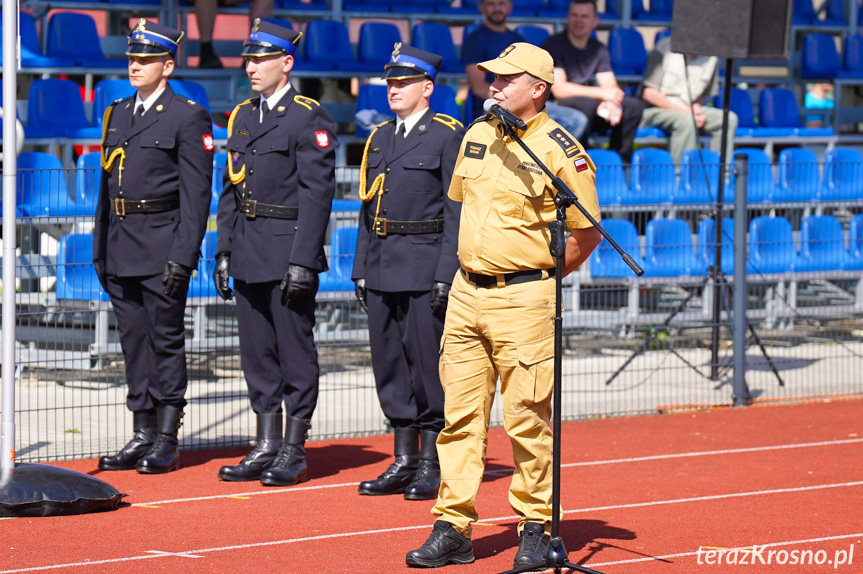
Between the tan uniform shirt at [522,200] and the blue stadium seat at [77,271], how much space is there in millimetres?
3095

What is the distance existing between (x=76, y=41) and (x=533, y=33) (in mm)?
4989

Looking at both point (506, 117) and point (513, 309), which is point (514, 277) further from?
point (506, 117)

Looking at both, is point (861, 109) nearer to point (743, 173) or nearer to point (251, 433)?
point (743, 173)

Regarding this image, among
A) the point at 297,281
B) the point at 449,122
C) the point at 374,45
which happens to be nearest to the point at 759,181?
the point at 374,45

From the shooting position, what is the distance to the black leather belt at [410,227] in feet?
20.7

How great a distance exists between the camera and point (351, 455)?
24.5 ft

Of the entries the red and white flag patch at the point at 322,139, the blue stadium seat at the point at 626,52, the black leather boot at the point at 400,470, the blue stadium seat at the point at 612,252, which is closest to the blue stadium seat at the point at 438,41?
the blue stadium seat at the point at 626,52

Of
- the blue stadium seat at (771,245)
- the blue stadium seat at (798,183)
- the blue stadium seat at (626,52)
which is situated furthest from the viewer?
the blue stadium seat at (626,52)

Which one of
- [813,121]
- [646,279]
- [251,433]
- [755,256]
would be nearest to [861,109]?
[813,121]

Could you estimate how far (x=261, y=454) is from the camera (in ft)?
21.8

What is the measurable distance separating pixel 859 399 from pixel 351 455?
433cm

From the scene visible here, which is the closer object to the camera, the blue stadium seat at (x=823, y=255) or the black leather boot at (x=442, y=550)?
the black leather boot at (x=442, y=550)

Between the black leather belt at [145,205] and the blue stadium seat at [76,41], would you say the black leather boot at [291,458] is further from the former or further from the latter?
the blue stadium seat at [76,41]

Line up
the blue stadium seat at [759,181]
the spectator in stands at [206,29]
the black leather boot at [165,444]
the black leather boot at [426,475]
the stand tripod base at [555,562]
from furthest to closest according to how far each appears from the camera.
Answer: the spectator in stands at [206,29] < the blue stadium seat at [759,181] < the black leather boot at [165,444] < the black leather boot at [426,475] < the stand tripod base at [555,562]
